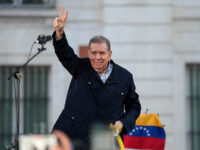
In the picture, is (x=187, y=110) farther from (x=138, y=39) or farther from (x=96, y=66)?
(x=96, y=66)

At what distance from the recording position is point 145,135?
682cm

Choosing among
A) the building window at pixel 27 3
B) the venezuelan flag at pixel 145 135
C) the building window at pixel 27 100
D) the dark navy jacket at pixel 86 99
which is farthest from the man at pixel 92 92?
the building window at pixel 27 3

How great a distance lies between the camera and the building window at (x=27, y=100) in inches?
419

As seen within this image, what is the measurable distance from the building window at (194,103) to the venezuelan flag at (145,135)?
3958 mm

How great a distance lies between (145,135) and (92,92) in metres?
2.43

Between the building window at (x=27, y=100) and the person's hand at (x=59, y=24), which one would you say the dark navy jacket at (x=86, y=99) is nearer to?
the person's hand at (x=59, y=24)

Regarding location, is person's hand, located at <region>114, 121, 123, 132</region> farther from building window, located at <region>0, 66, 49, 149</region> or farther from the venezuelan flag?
building window, located at <region>0, 66, 49, 149</region>

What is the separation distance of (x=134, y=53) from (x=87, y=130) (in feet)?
19.5

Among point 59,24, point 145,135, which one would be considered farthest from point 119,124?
point 145,135

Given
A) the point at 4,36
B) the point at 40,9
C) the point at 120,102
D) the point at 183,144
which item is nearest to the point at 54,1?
the point at 40,9

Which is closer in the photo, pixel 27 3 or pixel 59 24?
pixel 59 24

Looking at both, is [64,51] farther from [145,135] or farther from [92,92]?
[145,135]

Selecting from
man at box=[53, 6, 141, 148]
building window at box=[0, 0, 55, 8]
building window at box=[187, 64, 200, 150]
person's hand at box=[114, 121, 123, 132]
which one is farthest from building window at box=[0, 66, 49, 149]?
person's hand at box=[114, 121, 123, 132]

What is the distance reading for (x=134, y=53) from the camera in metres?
10.3
